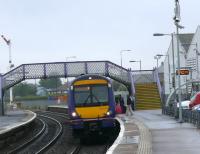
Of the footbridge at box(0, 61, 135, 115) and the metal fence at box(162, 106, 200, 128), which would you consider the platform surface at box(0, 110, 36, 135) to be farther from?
the metal fence at box(162, 106, 200, 128)

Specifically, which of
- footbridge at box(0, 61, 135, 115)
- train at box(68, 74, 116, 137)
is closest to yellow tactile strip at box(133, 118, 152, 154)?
train at box(68, 74, 116, 137)

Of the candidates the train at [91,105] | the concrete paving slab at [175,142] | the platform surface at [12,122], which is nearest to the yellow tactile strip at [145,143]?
the concrete paving slab at [175,142]

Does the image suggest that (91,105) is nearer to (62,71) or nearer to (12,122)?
(12,122)

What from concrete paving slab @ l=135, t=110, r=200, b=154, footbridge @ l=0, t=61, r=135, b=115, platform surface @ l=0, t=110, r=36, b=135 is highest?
footbridge @ l=0, t=61, r=135, b=115

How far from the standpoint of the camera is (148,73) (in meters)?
59.0

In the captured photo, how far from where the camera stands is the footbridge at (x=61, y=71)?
57281mm

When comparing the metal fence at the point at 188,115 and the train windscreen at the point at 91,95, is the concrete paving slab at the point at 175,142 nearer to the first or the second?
the metal fence at the point at 188,115

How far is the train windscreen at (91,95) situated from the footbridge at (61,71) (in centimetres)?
2731

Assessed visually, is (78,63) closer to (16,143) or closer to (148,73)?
(148,73)

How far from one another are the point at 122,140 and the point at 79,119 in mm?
6798

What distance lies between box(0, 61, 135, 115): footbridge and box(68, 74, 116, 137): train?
27.3 metres

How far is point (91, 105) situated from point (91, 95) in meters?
0.55

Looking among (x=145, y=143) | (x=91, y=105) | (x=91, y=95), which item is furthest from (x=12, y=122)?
(x=145, y=143)

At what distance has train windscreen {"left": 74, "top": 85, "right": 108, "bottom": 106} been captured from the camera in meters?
29.2
